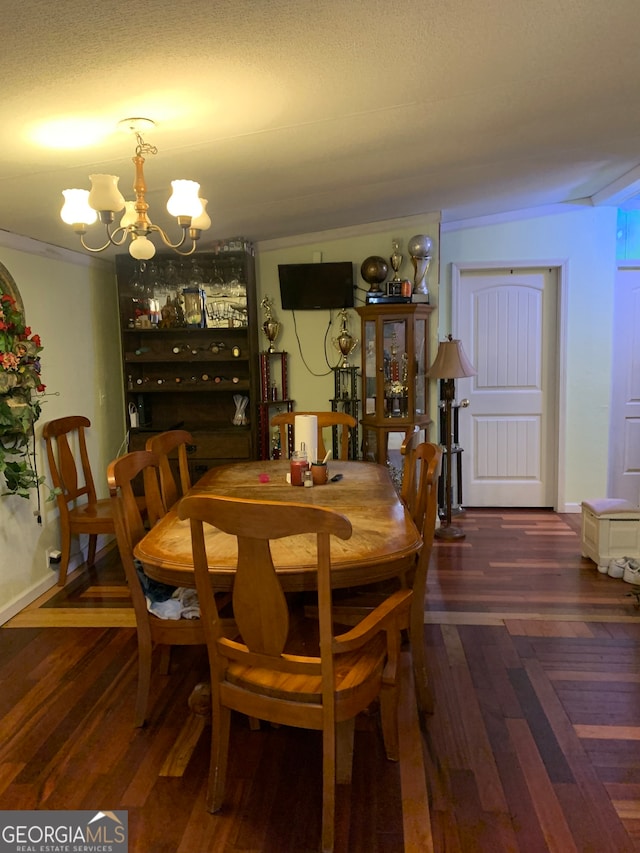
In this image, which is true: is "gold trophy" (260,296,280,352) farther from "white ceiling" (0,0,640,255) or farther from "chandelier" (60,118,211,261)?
→ "chandelier" (60,118,211,261)

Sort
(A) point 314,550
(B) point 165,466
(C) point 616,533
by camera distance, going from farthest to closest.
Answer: (C) point 616,533, (B) point 165,466, (A) point 314,550

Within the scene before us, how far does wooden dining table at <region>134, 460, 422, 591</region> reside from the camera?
5.63ft

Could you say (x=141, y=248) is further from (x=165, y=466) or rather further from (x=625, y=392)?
(x=625, y=392)

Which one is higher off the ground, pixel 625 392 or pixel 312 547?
pixel 625 392

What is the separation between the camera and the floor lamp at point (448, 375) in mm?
4047

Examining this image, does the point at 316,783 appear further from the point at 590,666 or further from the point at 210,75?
the point at 210,75

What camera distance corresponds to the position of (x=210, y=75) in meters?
1.66

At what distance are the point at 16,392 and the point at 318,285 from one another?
222 centimetres

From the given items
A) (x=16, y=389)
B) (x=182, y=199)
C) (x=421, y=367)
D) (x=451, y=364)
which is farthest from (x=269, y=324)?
(x=182, y=199)

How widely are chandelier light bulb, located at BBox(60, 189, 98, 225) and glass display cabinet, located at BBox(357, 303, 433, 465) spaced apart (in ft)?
7.48

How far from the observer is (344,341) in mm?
4293

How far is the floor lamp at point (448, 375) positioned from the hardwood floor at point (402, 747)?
3.78ft

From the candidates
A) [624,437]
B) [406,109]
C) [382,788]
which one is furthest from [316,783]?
[624,437]

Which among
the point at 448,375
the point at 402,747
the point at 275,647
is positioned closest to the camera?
the point at 275,647
